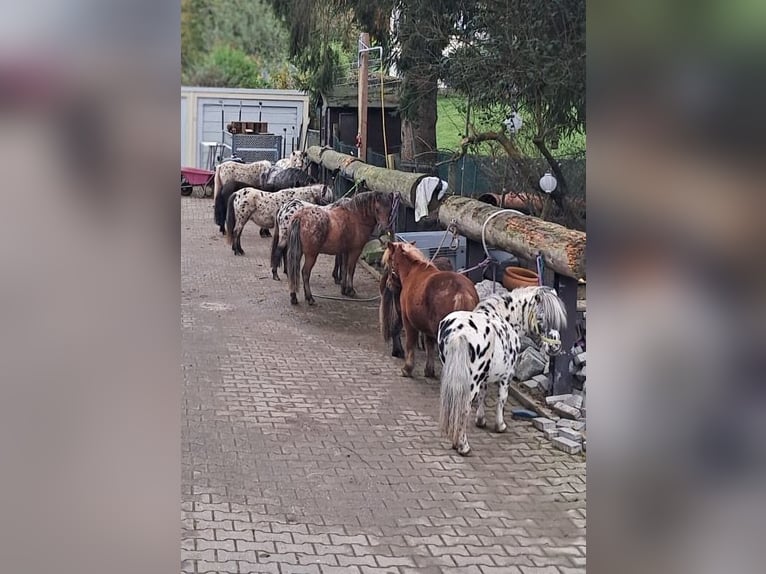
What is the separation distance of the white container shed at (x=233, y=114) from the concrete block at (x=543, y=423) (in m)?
20.9

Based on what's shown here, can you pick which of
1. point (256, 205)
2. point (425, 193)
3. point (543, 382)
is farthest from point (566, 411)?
point (256, 205)

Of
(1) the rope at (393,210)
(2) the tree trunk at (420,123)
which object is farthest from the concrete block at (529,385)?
(2) the tree trunk at (420,123)

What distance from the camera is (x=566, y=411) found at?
7.53 metres

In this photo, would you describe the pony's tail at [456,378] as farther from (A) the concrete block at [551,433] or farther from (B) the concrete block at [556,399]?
(B) the concrete block at [556,399]

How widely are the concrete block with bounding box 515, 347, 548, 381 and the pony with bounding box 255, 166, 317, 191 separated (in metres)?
10.7

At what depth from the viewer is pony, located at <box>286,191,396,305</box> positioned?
12.1m

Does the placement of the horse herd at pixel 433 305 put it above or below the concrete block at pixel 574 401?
above

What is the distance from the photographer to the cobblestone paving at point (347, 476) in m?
5.09

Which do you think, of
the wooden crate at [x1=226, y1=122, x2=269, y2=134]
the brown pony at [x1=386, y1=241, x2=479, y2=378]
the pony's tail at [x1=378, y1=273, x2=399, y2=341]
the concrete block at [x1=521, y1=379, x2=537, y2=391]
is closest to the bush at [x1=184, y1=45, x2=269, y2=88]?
the wooden crate at [x1=226, y1=122, x2=269, y2=134]

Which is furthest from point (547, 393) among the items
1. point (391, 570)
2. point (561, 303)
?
point (391, 570)

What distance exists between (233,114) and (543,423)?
74.9 feet

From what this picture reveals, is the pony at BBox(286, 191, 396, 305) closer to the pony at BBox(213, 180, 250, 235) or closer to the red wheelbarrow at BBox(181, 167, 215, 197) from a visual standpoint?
the pony at BBox(213, 180, 250, 235)
